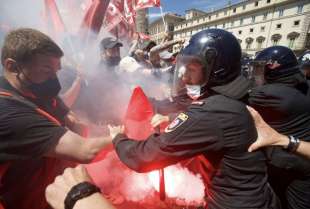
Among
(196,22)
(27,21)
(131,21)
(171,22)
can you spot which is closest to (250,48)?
(196,22)

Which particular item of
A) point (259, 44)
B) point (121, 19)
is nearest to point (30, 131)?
point (121, 19)

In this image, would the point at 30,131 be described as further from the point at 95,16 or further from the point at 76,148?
the point at 95,16

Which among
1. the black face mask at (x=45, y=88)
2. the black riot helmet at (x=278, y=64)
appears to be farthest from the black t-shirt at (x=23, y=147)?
the black riot helmet at (x=278, y=64)

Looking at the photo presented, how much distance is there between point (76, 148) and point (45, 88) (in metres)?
0.62

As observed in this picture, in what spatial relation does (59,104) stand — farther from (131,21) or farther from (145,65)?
(131,21)

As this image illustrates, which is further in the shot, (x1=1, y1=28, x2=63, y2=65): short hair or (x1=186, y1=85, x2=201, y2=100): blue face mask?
(x1=186, y1=85, x2=201, y2=100): blue face mask

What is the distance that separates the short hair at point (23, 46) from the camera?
164cm

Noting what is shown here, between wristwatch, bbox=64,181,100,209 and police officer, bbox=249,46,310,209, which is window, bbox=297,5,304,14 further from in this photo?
wristwatch, bbox=64,181,100,209

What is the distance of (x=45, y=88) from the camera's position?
183 centimetres

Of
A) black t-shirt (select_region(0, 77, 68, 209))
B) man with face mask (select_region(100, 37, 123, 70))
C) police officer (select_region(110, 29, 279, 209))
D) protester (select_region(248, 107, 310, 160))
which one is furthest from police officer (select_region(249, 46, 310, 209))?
man with face mask (select_region(100, 37, 123, 70))

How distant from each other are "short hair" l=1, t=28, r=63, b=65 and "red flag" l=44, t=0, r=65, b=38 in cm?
384

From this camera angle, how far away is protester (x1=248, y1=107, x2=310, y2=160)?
166 cm

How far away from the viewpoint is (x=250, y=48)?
64188mm

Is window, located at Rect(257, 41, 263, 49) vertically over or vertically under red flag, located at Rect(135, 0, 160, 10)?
under
